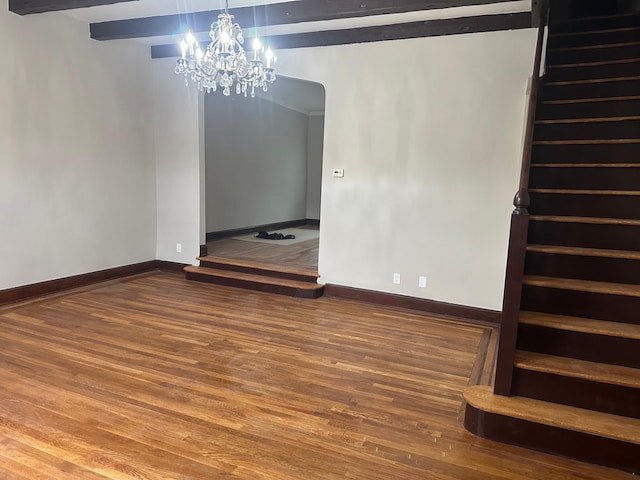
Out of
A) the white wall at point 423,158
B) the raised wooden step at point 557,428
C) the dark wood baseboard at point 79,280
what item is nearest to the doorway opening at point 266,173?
the dark wood baseboard at point 79,280

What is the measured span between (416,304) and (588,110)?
2358mm

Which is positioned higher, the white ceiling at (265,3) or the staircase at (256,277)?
the white ceiling at (265,3)

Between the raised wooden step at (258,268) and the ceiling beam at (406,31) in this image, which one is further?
the raised wooden step at (258,268)

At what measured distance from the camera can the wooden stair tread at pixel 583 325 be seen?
8.06 ft

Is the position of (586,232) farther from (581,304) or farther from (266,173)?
(266,173)

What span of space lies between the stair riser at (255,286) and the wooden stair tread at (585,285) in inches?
105

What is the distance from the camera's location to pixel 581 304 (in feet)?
8.71

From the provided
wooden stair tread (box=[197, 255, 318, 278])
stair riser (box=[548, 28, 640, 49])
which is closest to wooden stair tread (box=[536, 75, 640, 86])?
stair riser (box=[548, 28, 640, 49])

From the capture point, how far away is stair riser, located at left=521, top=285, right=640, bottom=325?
8.46 ft

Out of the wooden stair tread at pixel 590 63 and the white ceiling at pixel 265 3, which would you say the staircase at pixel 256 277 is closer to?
the white ceiling at pixel 265 3

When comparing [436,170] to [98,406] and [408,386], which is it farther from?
[98,406]

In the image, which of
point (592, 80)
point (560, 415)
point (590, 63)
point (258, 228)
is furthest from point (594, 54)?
point (258, 228)

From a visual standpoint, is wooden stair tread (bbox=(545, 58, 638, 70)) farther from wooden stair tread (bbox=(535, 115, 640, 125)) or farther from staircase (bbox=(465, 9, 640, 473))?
wooden stair tread (bbox=(535, 115, 640, 125))

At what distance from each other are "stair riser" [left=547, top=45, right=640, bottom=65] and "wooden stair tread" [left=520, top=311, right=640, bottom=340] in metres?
2.97
